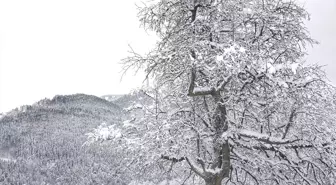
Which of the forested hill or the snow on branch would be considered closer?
the snow on branch

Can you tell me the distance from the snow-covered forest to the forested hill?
67.0m

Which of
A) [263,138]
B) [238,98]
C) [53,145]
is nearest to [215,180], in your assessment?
[263,138]

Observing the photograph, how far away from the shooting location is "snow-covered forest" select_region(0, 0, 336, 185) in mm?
6617

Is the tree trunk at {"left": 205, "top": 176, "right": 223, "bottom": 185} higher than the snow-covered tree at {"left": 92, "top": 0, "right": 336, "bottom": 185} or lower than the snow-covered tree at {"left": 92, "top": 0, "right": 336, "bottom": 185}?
lower

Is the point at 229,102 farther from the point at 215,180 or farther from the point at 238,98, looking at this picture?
the point at 215,180

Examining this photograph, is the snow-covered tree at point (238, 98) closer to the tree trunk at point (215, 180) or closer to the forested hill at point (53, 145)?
the tree trunk at point (215, 180)

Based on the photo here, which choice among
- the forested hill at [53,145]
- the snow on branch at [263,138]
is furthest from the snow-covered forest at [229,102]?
the forested hill at [53,145]

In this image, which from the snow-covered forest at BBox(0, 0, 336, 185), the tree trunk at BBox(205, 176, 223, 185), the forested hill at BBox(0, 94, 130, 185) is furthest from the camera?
the forested hill at BBox(0, 94, 130, 185)

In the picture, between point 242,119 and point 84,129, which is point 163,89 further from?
point 84,129

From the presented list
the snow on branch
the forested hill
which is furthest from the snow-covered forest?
the forested hill

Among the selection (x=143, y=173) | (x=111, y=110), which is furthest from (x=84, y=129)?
(x=143, y=173)

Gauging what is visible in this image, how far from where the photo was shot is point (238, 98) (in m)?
6.91

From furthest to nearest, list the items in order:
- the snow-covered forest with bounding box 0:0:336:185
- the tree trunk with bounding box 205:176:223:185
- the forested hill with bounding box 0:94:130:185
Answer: the forested hill with bounding box 0:94:130:185 < the tree trunk with bounding box 205:176:223:185 < the snow-covered forest with bounding box 0:0:336:185

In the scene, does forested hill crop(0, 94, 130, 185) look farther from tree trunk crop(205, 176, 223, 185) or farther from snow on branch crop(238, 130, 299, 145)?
snow on branch crop(238, 130, 299, 145)
